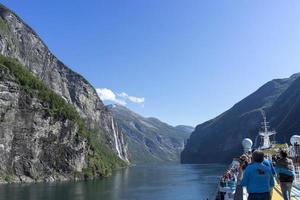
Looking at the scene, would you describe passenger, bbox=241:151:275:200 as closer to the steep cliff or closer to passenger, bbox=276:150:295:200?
passenger, bbox=276:150:295:200

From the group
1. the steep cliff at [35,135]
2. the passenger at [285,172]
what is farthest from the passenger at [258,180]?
the steep cliff at [35,135]

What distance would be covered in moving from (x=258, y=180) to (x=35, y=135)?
488ft

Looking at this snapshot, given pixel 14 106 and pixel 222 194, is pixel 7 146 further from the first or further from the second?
pixel 222 194

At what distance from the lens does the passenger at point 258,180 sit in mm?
13305

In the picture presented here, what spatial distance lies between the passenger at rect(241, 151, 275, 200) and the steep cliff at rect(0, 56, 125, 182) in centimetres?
13110

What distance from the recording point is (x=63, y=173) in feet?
517

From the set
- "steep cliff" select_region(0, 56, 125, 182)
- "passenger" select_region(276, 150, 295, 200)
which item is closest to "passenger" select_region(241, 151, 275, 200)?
"passenger" select_region(276, 150, 295, 200)

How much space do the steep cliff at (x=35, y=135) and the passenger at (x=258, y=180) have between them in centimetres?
13110

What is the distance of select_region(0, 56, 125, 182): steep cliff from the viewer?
146 m

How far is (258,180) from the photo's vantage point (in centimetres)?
1338

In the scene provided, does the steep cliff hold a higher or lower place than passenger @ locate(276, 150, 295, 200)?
higher

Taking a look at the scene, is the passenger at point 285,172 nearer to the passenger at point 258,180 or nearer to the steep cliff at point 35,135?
the passenger at point 258,180

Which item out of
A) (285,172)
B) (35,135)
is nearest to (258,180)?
(285,172)

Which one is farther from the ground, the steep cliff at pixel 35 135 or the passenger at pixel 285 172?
the steep cliff at pixel 35 135
